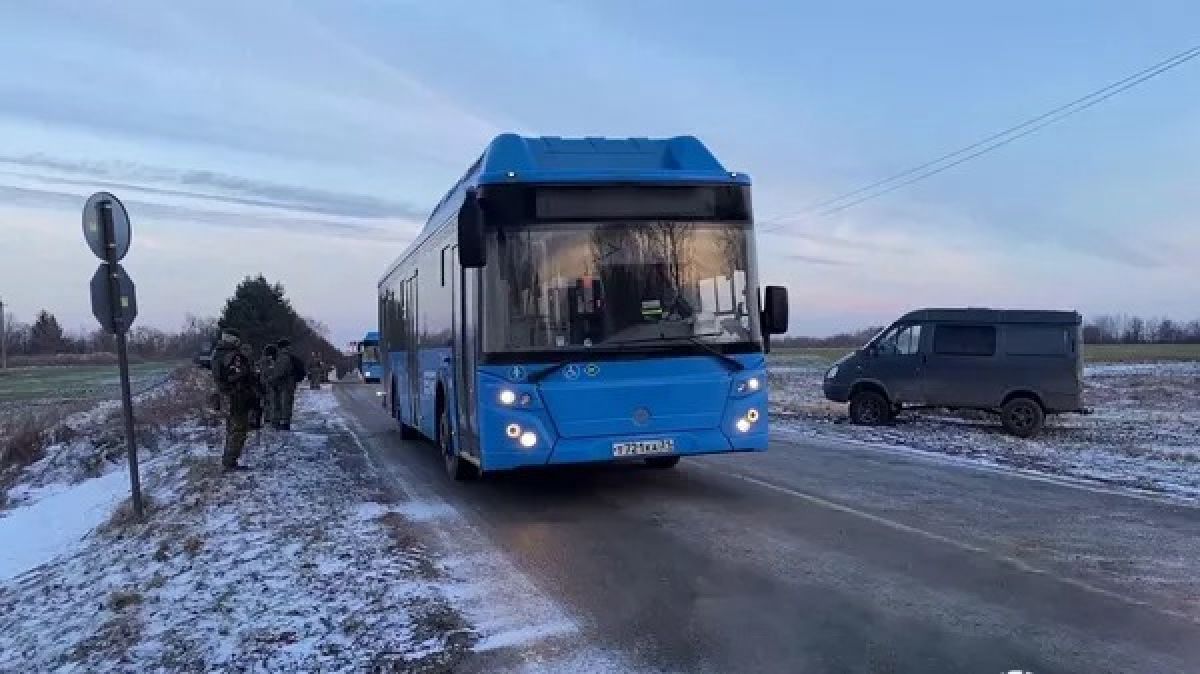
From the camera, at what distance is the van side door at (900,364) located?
20.0 m

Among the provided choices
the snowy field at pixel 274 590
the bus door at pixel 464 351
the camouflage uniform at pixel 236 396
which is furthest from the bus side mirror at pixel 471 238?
the camouflage uniform at pixel 236 396

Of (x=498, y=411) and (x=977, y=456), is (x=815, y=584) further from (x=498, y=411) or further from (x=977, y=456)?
(x=977, y=456)

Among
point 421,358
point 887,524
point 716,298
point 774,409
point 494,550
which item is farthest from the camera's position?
point 774,409

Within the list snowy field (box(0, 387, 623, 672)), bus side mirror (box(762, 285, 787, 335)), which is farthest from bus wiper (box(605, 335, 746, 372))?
snowy field (box(0, 387, 623, 672))

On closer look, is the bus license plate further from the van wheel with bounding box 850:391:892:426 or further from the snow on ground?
the van wheel with bounding box 850:391:892:426

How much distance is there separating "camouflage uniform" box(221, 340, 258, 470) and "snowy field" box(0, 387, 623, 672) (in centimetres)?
40

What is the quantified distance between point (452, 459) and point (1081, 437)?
1322cm

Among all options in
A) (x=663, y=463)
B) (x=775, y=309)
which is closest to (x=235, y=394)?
(x=663, y=463)

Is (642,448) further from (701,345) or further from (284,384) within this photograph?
(284,384)

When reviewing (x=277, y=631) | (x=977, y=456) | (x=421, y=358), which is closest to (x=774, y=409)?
(x=977, y=456)

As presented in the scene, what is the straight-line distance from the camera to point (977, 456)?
588 inches

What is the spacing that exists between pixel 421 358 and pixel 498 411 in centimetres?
512

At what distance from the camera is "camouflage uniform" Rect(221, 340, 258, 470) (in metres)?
12.5

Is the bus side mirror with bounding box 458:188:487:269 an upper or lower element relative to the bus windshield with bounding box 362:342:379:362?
upper
